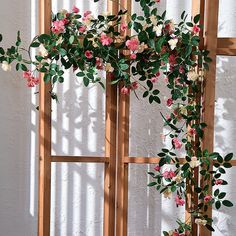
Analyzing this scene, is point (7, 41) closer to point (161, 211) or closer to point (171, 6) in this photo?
point (171, 6)

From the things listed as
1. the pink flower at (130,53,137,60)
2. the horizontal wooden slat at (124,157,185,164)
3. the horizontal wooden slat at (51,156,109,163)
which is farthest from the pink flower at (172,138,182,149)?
the pink flower at (130,53,137,60)

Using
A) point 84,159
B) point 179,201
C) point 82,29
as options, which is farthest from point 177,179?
point 82,29

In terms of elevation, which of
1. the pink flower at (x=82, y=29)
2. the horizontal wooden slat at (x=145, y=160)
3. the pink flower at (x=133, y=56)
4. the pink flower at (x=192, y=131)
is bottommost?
the horizontal wooden slat at (x=145, y=160)

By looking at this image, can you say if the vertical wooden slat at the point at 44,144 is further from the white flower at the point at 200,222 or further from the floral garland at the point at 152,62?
the white flower at the point at 200,222

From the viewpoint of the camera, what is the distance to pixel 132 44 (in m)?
2.02

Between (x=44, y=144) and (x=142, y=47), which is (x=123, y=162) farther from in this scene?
(x=142, y=47)

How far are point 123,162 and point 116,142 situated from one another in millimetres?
99

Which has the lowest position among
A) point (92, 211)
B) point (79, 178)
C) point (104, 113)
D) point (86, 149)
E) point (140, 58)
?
point (92, 211)

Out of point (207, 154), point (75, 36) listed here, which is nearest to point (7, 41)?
point (75, 36)

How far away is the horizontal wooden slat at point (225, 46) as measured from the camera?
2145 mm

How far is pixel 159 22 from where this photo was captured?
2.04 meters

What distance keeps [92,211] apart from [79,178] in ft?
0.60

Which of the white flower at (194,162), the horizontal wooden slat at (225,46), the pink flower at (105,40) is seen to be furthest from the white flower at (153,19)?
the white flower at (194,162)

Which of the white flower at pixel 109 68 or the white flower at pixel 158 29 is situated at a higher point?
the white flower at pixel 158 29
